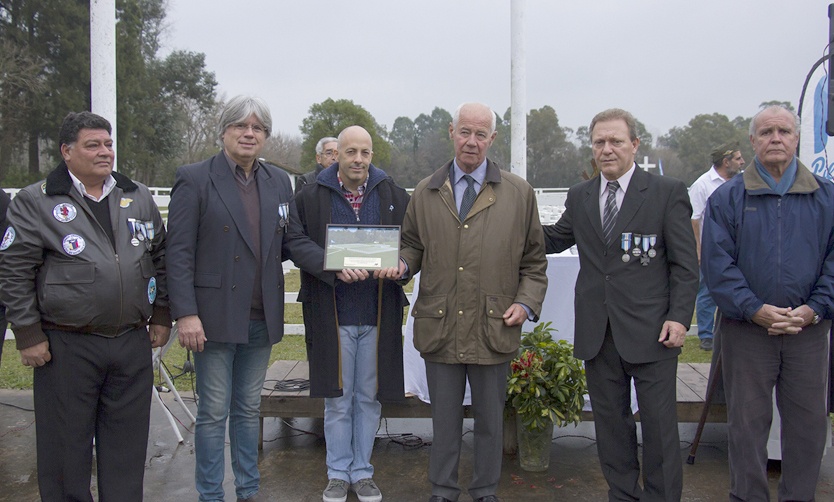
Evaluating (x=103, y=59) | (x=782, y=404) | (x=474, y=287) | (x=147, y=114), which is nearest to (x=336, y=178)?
(x=474, y=287)

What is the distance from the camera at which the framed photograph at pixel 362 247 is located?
365 cm

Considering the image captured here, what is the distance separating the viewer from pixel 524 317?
3627 millimetres

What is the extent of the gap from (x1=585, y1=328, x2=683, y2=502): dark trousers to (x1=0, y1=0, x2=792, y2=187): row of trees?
14275 mm

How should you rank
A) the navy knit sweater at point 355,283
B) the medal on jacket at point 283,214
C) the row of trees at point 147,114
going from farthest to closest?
the row of trees at point 147,114 < the navy knit sweater at point 355,283 < the medal on jacket at point 283,214

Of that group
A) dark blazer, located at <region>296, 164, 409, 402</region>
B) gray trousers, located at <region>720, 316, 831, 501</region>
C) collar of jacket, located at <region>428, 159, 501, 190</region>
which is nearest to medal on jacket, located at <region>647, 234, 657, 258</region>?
gray trousers, located at <region>720, 316, 831, 501</region>

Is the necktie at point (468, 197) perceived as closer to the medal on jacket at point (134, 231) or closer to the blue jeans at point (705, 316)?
the medal on jacket at point (134, 231)

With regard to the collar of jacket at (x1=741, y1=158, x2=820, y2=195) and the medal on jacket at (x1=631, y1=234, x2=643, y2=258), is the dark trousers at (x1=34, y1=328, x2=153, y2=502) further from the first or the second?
the collar of jacket at (x1=741, y1=158, x2=820, y2=195)

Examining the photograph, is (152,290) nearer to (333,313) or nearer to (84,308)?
(84,308)

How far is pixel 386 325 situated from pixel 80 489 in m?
1.73

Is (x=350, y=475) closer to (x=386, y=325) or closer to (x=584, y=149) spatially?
(x=386, y=325)

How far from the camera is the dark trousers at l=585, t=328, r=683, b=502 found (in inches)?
137

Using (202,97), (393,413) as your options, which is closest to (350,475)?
(393,413)

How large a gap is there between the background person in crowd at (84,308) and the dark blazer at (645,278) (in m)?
2.27

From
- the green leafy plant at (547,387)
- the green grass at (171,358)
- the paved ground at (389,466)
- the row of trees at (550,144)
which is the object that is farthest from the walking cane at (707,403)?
the row of trees at (550,144)
